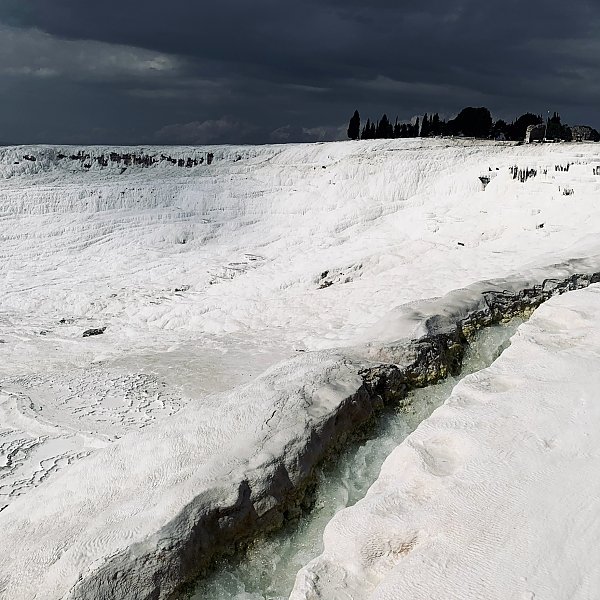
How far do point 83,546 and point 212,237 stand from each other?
2196 cm

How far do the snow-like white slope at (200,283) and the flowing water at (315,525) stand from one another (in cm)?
47

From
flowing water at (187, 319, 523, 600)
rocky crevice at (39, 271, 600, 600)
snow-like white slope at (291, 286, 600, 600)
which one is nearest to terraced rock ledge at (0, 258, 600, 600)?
rocky crevice at (39, 271, 600, 600)

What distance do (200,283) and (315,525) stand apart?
14.4 meters

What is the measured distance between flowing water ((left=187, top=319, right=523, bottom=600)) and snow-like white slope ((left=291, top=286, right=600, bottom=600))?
21.0 inches

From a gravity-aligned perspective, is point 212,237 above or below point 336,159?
below

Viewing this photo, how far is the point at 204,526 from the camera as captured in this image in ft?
13.3

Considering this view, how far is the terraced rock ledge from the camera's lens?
3740 mm

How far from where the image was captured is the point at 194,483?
4266 millimetres

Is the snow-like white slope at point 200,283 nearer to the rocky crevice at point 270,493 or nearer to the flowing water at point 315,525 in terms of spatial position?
the rocky crevice at point 270,493

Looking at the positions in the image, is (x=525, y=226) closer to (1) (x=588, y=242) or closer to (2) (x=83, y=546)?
(1) (x=588, y=242)

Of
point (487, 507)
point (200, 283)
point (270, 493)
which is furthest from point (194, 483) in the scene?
point (200, 283)

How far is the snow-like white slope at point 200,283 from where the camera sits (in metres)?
4.70

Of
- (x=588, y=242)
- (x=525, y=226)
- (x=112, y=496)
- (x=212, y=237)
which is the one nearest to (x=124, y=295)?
(x=212, y=237)

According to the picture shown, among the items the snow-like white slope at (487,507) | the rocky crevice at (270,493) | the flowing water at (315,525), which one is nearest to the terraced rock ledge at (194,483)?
the rocky crevice at (270,493)
